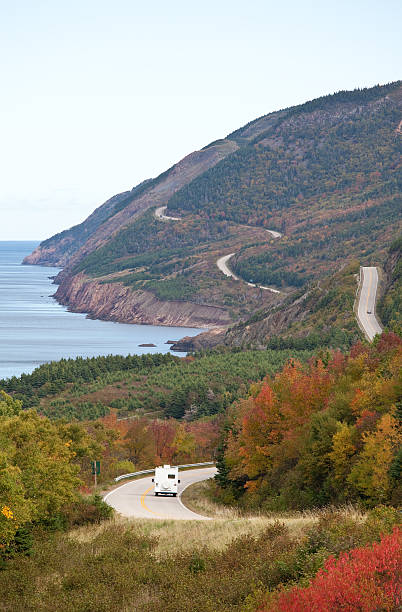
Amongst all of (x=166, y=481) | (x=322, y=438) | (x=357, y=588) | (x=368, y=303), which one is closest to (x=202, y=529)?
(x=357, y=588)

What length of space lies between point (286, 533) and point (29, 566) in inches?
316

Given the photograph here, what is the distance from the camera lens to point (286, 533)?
20.7 meters

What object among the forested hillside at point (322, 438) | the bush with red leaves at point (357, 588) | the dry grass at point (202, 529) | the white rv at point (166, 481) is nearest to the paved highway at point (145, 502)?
the white rv at point (166, 481)

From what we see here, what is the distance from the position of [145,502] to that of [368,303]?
10221 centimetres

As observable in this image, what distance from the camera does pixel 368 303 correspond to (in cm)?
13812

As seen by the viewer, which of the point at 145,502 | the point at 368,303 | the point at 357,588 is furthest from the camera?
the point at 368,303

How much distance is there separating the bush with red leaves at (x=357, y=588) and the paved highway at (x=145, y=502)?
19.7 metres

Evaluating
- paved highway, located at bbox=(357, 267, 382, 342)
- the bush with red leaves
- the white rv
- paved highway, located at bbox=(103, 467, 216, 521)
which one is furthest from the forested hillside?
paved highway, located at bbox=(357, 267, 382, 342)

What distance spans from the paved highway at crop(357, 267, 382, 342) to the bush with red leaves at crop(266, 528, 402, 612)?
106m

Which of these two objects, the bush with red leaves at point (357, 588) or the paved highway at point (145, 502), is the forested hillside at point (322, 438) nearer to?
the paved highway at point (145, 502)

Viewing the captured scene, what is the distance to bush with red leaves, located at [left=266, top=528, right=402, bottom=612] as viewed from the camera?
1232 cm

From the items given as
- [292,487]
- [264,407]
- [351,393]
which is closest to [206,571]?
[292,487]

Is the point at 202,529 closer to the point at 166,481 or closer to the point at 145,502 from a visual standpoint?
the point at 145,502

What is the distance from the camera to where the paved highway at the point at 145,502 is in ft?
122
